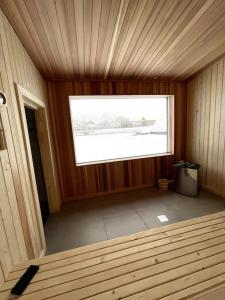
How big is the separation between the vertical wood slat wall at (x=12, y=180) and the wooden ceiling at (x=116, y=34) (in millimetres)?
318

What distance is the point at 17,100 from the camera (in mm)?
1505

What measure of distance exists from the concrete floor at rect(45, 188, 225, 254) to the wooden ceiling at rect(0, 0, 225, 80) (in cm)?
239

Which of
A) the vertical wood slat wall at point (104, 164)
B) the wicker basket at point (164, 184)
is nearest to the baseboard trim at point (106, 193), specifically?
the vertical wood slat wall at point (104, 164)

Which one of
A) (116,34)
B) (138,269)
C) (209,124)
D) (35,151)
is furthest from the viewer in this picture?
(209,124)

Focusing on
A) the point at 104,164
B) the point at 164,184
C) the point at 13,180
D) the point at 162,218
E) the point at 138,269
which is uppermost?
the point at 13,180

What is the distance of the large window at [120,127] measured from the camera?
10.8ft

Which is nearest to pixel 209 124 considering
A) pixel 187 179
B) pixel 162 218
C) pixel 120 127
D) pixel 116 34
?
pixel 187 179

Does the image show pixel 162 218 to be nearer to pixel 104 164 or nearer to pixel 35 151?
pixel 104 164

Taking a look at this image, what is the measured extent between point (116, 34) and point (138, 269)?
236 cm

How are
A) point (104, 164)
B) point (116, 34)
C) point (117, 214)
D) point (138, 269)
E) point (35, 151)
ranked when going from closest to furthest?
1. point (138, 269)
2. point (116, 34)
3. point (117, 214)
4. point (35, 151)
5. point (104, 164)

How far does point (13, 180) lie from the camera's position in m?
1.31

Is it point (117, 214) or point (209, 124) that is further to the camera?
point (209, 124)

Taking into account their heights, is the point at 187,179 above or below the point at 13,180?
below

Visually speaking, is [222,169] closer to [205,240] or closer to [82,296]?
[205,240]
